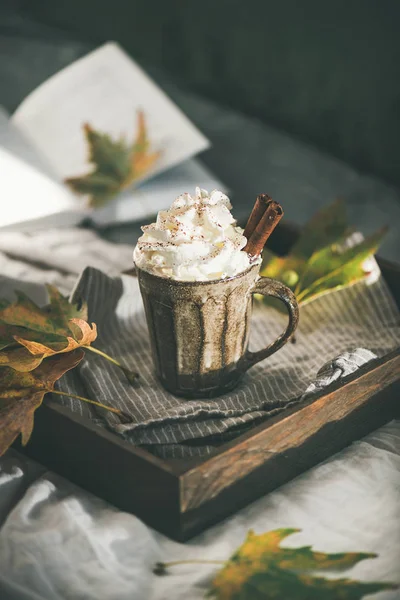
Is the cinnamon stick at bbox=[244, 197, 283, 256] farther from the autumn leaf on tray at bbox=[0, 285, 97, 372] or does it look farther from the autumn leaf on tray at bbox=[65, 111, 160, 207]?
the autumn leaf on tray at bbox=[65, 111, 160, 207]

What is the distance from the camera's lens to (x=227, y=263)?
0.52m

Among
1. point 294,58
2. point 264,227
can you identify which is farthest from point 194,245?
point 294,58

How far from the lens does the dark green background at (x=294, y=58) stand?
3.61 feet

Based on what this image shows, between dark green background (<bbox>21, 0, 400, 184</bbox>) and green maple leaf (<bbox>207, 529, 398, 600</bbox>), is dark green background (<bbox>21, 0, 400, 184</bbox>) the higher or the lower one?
the higher one

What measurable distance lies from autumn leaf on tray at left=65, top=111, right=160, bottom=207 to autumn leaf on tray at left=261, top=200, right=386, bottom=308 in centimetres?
36

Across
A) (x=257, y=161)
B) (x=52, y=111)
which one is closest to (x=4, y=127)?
(x=52, y=111)

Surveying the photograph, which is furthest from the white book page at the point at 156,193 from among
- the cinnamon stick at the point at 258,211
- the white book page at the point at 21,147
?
the cinnamon stick at the point at 258,211

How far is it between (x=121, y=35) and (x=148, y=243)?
110 centimetres

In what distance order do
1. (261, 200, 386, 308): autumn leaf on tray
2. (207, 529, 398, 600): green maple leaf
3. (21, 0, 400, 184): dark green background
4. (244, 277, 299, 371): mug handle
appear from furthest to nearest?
(21, 0, 400, 184): dark green background < (261, 200, 386, 308): autumn leaf on tray < (244, 277, 299, 371): mug handle < (207, 529, 398, 600): green maple leaf

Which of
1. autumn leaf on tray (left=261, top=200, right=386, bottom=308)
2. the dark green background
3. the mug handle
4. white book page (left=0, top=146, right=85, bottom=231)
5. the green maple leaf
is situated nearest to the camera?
the green maple leaf

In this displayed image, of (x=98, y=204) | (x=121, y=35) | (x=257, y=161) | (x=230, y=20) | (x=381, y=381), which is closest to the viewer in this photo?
(x=381, y=381)

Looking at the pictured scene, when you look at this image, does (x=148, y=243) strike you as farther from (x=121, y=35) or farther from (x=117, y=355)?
(x=121, y=35)

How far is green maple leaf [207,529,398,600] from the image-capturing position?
1.49 feet

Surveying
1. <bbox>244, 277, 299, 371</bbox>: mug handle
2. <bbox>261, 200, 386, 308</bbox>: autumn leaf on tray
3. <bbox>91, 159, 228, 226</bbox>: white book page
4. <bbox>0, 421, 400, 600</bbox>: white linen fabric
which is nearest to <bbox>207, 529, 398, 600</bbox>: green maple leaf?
<bbox>0, 421, 400, 600</bbox>: white linen fabric
